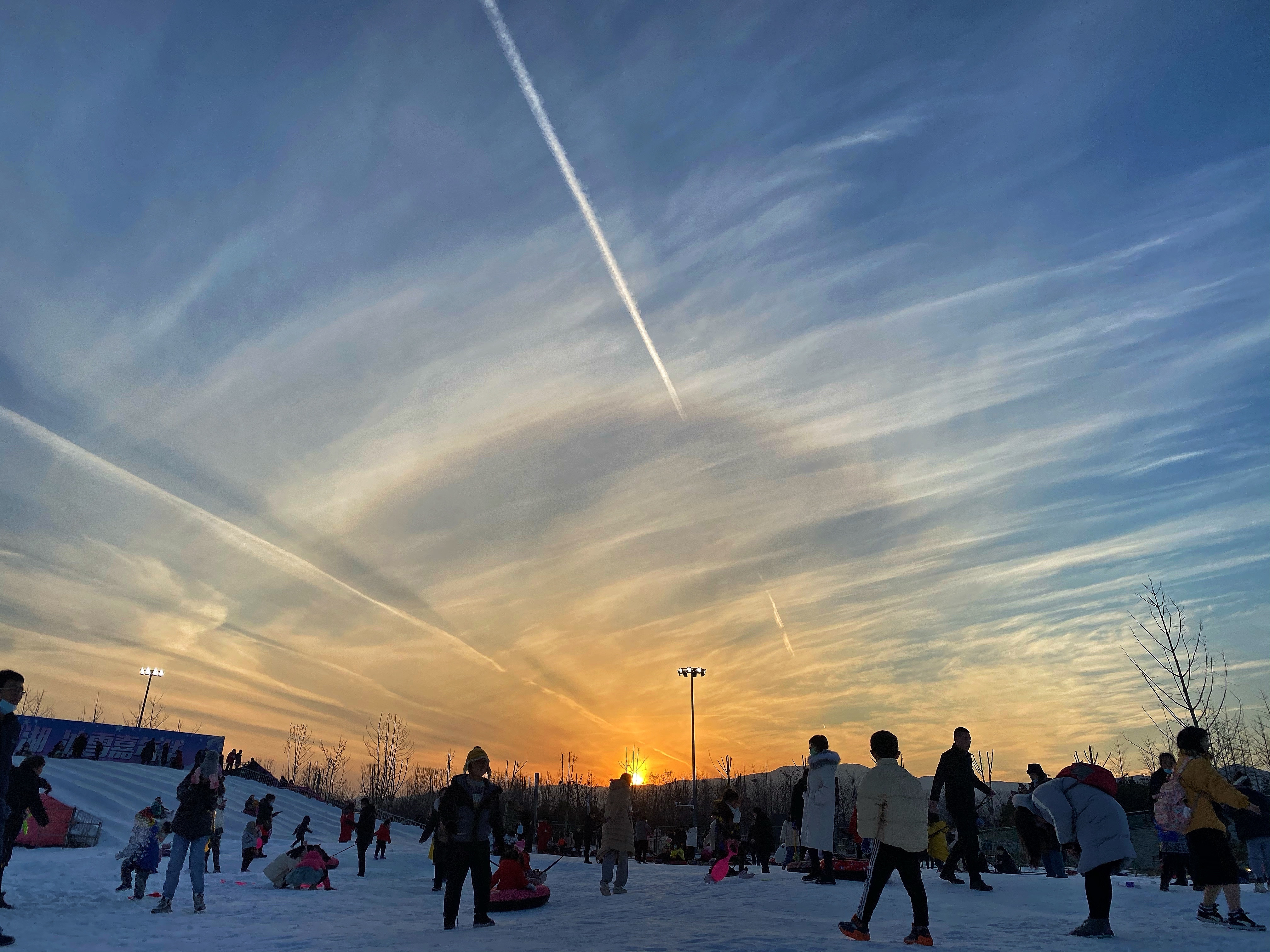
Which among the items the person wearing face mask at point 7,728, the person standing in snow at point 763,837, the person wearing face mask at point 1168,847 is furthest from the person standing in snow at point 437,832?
the person wearing face mask at point 1168,847

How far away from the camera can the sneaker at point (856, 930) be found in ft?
22.5

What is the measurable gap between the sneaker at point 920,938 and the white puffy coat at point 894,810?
568 mm

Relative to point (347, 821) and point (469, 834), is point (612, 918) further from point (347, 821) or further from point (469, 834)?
point (347, 821)

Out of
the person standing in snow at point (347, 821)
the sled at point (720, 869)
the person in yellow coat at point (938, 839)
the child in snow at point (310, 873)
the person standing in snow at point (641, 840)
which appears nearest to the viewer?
the person in yellow coat at point (938, 839)

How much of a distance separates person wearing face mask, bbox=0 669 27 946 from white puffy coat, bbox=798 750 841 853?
29.8 ft

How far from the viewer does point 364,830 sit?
1898 cm

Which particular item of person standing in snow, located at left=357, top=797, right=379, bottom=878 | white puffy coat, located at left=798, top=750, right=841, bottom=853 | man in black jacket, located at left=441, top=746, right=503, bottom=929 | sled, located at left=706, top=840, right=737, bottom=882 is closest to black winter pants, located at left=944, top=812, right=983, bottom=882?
white puffy coat, located at left=798, top=750, right=841, bottom=853

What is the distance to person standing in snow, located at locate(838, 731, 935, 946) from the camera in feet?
22.4

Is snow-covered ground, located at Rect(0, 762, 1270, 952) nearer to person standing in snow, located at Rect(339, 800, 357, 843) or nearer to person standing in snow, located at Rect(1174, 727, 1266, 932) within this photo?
person standing in snow, located at Rect(1174, 727, 1266, 932)

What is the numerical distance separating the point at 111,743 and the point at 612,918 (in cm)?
4717

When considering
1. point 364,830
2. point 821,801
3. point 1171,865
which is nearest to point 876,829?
point 821,801

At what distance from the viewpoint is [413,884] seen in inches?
689

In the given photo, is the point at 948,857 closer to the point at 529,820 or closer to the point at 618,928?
the point at 618,928

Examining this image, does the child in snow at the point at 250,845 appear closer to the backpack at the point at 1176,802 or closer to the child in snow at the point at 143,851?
the child in snow at the point at 143,851
